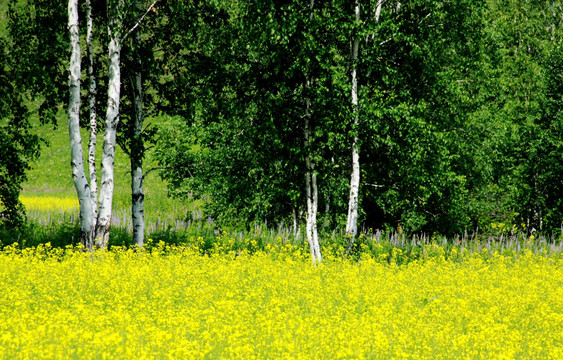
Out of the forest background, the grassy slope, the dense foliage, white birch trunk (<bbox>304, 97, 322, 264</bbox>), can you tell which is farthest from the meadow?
the grassy slope

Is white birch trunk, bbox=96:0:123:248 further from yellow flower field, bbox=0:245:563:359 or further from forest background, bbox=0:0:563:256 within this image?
yellow flower field, bbox=0:245:563:359

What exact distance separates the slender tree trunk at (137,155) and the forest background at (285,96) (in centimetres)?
8

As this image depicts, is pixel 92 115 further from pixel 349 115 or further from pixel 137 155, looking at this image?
pixel 349 115

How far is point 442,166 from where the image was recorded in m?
15.9

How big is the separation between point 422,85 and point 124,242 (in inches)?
430

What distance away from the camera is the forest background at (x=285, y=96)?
13.2m

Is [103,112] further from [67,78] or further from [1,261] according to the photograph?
[1,261]

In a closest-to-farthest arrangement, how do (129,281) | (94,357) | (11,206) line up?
(94,357)
(129,281)
(11,206)

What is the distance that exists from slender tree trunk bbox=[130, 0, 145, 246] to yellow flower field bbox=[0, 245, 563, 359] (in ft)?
3.28

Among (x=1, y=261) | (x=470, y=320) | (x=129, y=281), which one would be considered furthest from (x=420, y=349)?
(x=1, y=261)

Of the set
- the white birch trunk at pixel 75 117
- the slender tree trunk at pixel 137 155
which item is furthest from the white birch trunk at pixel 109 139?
the slender tree trunk at pixel 137 155

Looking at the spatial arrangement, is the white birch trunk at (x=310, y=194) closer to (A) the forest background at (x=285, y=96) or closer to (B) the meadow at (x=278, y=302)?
(A) the forest background at (x=285, y=96)

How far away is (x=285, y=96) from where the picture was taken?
46.4 feet

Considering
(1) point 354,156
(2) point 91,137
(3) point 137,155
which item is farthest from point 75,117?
(1) point 354,156
